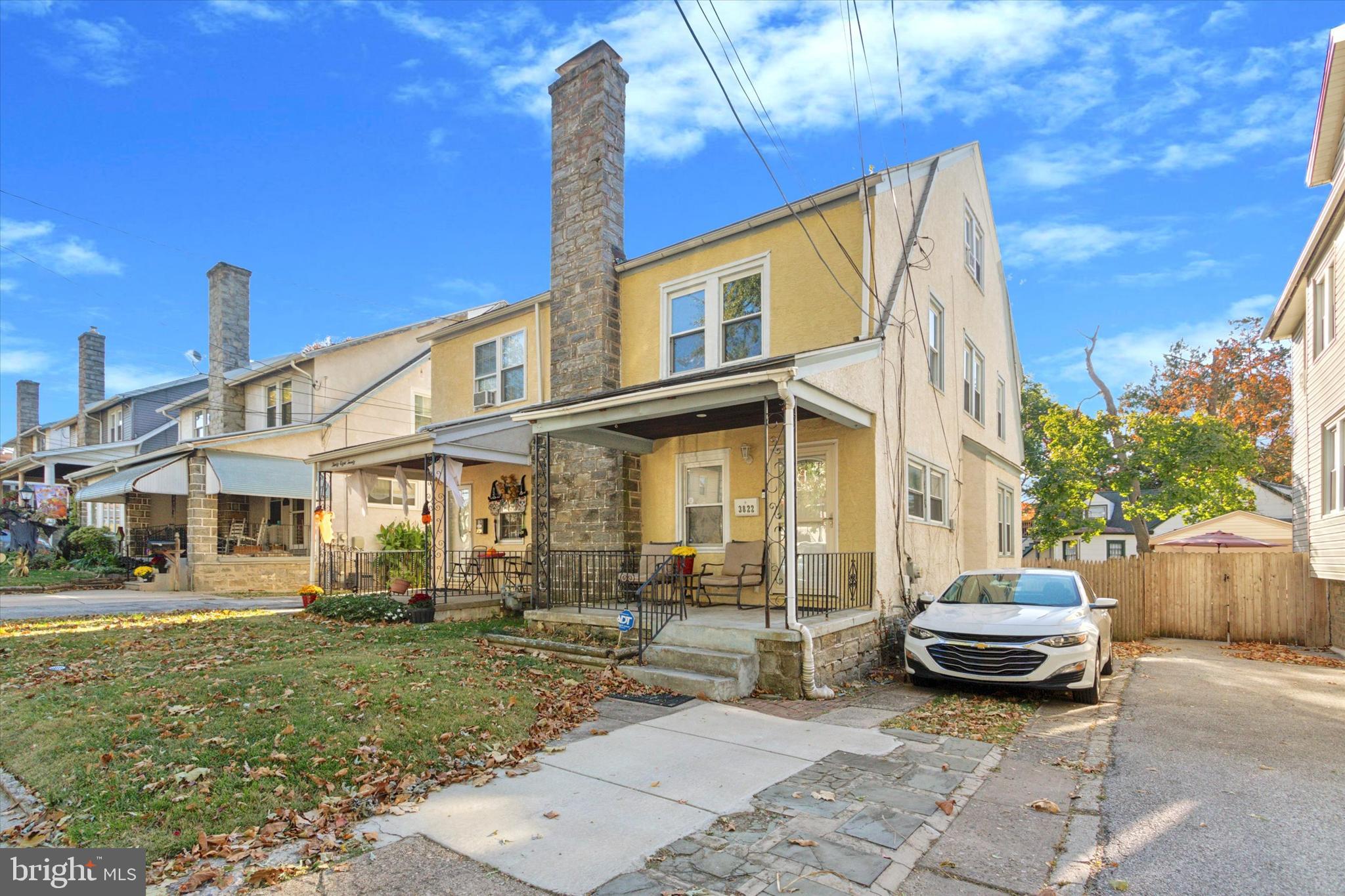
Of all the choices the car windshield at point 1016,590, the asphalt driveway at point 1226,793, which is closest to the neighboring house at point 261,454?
the car windshield at point 1016,590

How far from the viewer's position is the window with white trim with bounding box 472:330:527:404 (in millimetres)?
14664

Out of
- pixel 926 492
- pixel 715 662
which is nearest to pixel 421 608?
pixel 715 662

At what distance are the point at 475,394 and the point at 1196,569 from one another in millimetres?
15952

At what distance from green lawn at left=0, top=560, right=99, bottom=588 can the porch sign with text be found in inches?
705

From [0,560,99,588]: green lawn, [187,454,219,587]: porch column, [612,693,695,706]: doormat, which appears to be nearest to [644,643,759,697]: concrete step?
[612,693,695,706]: doormat

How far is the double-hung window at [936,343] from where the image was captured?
41.5 feet

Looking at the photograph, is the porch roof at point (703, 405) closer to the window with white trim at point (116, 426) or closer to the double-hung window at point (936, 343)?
the double-hung window at point (936, 343)

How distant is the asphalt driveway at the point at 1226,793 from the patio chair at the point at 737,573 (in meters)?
4.60

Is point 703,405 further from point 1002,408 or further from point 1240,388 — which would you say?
point 1240,388

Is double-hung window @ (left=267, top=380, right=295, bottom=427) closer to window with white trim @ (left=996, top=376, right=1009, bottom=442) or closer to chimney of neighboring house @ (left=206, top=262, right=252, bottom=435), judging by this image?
chimney of neighboring house @ (left=206, top=262, right=252, bottom=435)

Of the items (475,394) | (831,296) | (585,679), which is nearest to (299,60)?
(475,394)

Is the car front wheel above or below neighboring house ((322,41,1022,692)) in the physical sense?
below

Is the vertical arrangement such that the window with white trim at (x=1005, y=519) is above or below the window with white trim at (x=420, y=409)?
below

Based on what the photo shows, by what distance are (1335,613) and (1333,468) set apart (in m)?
3.00
